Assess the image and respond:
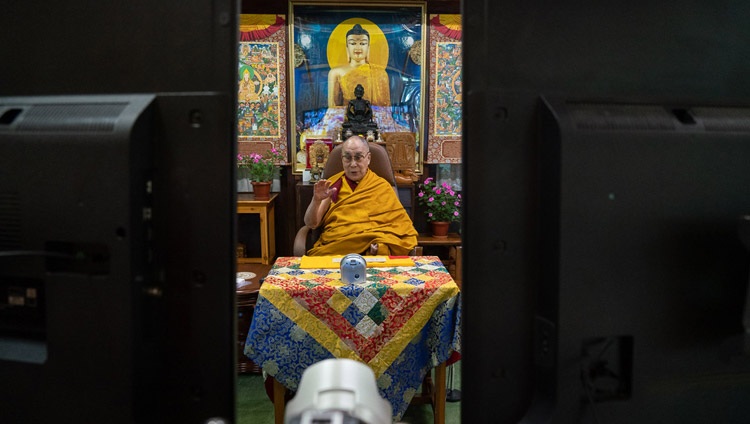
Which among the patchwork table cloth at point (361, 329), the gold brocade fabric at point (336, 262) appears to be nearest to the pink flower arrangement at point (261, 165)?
the gold brocade fabric at point (336, 262)

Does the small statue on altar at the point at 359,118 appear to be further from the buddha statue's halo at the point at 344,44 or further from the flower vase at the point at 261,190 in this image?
the flower vase at the point at 261,190

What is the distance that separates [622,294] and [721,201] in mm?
123

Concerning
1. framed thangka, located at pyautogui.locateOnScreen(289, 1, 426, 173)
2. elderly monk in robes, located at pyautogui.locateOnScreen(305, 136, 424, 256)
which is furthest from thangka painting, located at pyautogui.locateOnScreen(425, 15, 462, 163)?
elderly monk in robes, located at pyautogui.locateOnScreen(305, 136, 424, 256)

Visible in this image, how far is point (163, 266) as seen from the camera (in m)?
0.53

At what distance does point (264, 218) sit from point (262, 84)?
3.52 feet

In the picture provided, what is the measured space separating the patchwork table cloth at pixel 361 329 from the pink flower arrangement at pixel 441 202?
93.4 inches

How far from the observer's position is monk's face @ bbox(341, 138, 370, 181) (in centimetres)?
319

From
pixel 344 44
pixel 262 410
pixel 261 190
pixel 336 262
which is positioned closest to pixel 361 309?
pixel 336 262

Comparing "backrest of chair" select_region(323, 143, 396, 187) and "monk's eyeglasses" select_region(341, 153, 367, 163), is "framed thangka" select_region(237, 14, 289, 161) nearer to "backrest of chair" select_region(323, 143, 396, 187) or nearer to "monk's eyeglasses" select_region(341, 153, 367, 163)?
"backrest of chair" select_region(323, 143, 396, 187)

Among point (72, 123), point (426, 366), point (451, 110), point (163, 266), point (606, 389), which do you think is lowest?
point (426, 366)

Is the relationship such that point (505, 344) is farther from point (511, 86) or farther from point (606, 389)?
point (511, 86)

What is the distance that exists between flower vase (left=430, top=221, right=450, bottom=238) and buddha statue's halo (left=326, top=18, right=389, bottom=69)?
1.28 metres

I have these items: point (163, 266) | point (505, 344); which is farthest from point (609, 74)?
point (163, 266)

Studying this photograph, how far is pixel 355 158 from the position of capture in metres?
3.21
